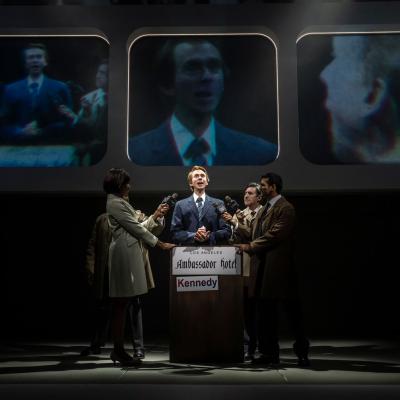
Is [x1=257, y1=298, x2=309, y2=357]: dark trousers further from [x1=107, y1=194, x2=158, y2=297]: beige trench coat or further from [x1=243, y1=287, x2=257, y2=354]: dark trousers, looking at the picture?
[x1=107, y1=194, x2=158, y2=297]: beige trench coat

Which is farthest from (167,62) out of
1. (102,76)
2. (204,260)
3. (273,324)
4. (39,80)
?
(273,324)

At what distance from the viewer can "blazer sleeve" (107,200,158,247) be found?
4867mm

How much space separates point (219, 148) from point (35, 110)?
106 inches

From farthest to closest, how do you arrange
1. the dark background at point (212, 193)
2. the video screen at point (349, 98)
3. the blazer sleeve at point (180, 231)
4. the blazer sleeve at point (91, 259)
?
the video screen at point (349, 98) → the dark background at point (212, 193) → the blazer sleeve at point (91, 259) → the blazer sleeve at point (180, 231)

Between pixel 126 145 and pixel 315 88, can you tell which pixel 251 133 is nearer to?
pixel 315 88

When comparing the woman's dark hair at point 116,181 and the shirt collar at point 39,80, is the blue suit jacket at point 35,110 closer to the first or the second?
the shirt collar at point 39,80

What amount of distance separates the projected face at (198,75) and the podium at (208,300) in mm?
3979

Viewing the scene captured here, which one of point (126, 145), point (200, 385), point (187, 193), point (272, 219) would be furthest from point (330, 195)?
point (200, 385)

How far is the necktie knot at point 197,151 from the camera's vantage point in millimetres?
8547

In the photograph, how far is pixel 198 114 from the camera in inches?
343

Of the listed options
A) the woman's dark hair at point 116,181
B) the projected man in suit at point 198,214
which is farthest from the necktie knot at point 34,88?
the woman's dark hair at point 116,181

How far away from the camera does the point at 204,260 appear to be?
203 inches

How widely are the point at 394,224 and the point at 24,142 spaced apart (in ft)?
18.5

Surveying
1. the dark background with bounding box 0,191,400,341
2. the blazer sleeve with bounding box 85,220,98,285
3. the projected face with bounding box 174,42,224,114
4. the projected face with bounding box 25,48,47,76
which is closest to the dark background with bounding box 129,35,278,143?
the projected face with bounding box 174,42,224,114
